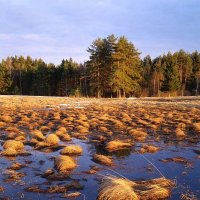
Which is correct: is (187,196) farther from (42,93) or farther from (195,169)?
(42,93)

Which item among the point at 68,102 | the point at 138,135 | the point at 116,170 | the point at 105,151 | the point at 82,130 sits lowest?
the point at 116,170

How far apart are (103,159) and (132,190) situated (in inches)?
205

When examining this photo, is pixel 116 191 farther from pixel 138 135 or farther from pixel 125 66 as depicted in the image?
pixel 125 66

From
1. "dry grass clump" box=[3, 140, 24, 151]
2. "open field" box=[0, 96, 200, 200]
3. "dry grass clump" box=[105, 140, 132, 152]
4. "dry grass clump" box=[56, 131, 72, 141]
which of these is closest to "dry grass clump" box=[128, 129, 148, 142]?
"open field" box=[0, 96, 200, 200]

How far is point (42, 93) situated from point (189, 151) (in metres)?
94.4

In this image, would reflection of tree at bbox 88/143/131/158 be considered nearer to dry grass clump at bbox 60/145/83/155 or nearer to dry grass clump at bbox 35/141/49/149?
dry grass clump at bbox 60/145/83/155

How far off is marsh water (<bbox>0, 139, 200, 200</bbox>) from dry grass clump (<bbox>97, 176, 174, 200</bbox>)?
38cm

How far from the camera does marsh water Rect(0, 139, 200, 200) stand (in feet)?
41.0

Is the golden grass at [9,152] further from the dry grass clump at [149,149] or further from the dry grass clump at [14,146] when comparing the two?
the dry grass clump at [149,149]

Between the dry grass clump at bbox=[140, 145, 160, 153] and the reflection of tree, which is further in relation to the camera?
the dry grass clump at bbox=[140, 145, 160, 153]

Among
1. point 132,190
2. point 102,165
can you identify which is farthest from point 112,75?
point 132,190

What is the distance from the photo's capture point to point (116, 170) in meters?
15.4

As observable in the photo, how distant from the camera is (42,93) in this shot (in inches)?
4373

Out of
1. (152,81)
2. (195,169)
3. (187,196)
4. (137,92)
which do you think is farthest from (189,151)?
(152,81)
